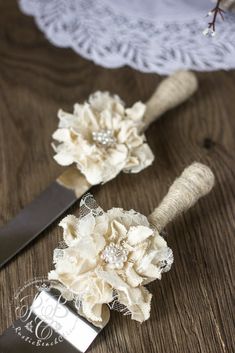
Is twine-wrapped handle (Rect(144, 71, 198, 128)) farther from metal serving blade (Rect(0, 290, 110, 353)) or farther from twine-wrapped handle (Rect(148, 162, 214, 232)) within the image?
metal serving blade (Rect(0, 290, 110, 353))

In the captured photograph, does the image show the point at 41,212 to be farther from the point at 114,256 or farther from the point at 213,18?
the point at 213,18

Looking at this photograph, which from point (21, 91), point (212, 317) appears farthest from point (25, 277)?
point (21, 91)

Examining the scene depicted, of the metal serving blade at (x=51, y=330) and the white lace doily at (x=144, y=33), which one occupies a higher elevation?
the white lace doily at (x=144, y=33)

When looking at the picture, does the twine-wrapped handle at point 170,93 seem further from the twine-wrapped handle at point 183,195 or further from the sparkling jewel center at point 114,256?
the sparkling jewel center at point 114,256

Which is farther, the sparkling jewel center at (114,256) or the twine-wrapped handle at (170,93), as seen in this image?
the twine-wrapped handle at (170,93)

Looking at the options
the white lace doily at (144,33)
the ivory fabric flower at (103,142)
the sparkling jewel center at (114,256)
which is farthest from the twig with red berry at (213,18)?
the sparkling jewel center at (114,256)

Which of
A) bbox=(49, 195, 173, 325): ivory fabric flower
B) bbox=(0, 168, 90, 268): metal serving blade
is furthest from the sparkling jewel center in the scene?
bbox=(0, 168, 90, 268): metal serving blade

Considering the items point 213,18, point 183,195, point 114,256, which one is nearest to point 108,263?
point 114,256

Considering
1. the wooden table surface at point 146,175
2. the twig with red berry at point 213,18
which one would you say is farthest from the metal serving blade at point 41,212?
the twig with red berry at point 213,18
